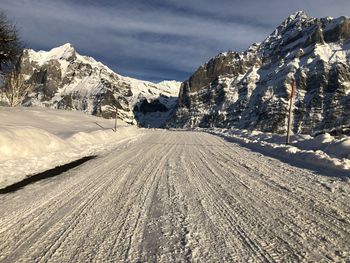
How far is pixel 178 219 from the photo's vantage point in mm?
6707

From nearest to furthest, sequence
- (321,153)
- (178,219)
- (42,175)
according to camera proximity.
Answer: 1. (178,219)
2. (42,175)
3. (321,153)

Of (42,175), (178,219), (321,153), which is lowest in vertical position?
(42,175)

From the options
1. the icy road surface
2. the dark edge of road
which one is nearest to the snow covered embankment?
the icy road surface

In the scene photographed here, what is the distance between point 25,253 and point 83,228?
45.3 inches

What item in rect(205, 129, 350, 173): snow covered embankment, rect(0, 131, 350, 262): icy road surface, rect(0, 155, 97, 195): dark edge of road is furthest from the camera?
rect(205, 129, 350, 173): snow covered embankment

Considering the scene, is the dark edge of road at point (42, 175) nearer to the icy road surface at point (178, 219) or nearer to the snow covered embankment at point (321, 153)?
the icy road surface at point (178, 219)

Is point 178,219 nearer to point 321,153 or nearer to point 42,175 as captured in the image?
point 42,175

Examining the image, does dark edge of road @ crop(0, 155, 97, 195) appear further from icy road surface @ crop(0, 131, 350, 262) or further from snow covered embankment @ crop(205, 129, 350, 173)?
snow covered embankment @ crop(205, 129, 350, 173)

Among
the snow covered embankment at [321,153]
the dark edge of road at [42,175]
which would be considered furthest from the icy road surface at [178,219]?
the snow covered embankment at [321,153]

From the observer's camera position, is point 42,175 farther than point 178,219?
Yes

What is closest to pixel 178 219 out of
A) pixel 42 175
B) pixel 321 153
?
pixel 42 175

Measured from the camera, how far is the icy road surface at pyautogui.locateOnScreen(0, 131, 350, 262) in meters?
5.18

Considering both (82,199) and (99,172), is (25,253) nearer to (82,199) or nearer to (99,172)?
(82,199)

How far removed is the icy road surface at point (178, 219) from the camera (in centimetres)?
518
